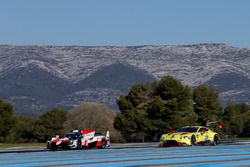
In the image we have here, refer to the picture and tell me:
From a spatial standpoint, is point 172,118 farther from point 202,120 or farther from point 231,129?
point 231,129

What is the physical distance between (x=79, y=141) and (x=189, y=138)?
6.19m

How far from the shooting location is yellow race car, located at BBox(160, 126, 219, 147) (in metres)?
33.2

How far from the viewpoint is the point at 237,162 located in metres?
19.5

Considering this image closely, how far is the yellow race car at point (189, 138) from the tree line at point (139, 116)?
42.1 m

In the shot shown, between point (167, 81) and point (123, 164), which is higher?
point (167, 81)

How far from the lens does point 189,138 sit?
33.3 meters

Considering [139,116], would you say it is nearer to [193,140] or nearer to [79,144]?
[79,144]

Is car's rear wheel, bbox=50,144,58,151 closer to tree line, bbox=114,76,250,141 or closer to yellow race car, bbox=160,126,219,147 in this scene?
yellow race car, bbox=160,126,219,147

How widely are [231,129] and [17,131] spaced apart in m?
35.7

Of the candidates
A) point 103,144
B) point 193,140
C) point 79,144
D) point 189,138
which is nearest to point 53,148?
point 79,144

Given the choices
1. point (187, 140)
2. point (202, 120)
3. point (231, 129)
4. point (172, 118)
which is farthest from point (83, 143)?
point (231, 129)

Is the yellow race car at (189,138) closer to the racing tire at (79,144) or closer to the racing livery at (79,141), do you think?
the racing livery at (79,141)

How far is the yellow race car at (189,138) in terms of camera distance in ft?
109

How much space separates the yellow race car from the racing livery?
4.08 meters
